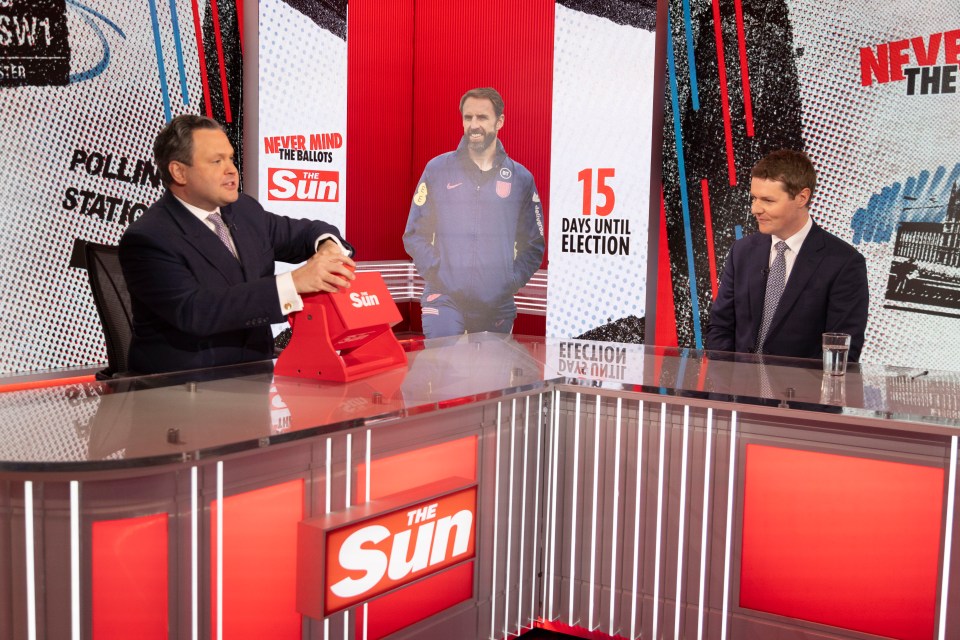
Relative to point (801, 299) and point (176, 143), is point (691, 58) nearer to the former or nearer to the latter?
point (801, 299)

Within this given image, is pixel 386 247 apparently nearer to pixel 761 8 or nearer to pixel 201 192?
pixel 761 8

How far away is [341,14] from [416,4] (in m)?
0.90

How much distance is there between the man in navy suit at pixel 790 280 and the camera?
3.12m

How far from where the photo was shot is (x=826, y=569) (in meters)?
2.38

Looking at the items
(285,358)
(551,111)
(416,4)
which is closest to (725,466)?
(285,358)

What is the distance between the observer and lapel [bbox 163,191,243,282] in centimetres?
252

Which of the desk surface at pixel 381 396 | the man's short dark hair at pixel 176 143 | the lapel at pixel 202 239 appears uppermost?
the man's short dark hair at pixel 176 143

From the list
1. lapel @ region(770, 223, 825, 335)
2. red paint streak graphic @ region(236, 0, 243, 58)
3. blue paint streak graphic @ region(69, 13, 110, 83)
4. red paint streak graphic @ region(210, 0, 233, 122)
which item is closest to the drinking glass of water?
lapel @ region(770, 223, 825, 335)

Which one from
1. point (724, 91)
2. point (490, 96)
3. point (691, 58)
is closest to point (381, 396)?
point (724, 91)

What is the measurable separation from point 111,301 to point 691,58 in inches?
158

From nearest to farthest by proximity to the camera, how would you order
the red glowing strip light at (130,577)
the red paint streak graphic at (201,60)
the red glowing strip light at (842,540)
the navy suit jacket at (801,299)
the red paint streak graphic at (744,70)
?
1. the red glowing strip light at (130,577)
2. the red glowing strip light at (842,540)
3. the navy suit jacket at (801,299)
4. the red paint streak graphic at (201,60)
5. the red paint streak graphic at (744,70)

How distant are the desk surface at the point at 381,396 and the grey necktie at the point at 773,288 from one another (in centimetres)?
25

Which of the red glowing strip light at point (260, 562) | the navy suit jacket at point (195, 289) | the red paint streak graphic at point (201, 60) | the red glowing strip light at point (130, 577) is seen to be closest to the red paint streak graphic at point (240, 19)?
the red paint streak graphic at point (201, 60)

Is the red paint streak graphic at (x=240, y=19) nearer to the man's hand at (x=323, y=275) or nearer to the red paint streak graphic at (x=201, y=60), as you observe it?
the red paint streak graphic at (x=201, y=60)
